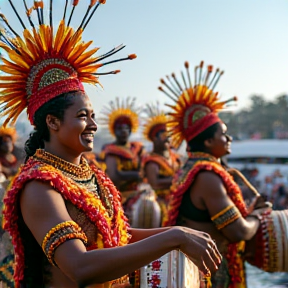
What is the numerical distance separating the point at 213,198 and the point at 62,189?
2.23 metres

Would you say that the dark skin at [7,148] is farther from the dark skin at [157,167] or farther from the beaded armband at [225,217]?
the beaded armband at [225,217]

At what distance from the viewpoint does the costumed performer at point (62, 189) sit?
2533mm

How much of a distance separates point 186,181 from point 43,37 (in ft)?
7.67

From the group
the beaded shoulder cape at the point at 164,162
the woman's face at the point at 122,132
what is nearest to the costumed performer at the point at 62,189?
the beaded shoulder cape at the point at 164,162

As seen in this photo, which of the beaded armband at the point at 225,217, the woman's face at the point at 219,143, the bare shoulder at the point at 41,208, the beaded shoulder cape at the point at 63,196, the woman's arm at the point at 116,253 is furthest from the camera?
the woman's face at the point at 219,143

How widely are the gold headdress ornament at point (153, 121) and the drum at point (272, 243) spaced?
216 inches

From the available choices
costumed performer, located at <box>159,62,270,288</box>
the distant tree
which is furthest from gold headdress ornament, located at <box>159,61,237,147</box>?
the distant tree

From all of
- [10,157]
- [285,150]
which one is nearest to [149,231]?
[10,157]

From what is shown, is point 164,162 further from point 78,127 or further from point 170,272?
point 170,272

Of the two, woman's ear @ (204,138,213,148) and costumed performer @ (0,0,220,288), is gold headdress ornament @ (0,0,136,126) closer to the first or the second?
costumed performer @ (0,0,220,288)

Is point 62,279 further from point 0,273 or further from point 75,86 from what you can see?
point 0,273

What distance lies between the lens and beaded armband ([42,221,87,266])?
2553 mm

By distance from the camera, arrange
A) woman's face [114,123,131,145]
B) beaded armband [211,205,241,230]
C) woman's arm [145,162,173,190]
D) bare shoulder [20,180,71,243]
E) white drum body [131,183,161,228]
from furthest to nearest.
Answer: woman's face [114,123,131,145] → woman's arm [145,162,173,190] → white drum body [131,183,161,228] → beaded armband [211,205,241,230] → bare shoulder [20,180,71,243]

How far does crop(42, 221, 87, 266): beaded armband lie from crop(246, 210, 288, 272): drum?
261cm
